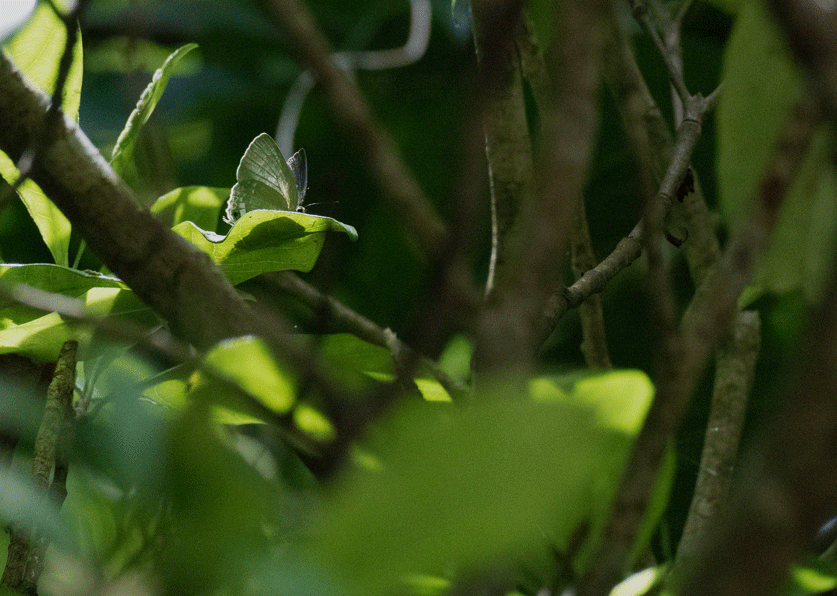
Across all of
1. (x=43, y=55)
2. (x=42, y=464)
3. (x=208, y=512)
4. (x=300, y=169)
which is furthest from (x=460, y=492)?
(x=300, y=169)

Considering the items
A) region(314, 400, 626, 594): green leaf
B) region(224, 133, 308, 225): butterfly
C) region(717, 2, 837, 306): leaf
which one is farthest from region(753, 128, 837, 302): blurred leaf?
region(224, 133, 308, 225): butterfly

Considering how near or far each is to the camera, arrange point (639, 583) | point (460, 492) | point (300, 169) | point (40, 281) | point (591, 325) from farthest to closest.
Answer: point (300, 169) → point (591, 325) → point (40, 281) → point (639, 583) → point (460, 492)

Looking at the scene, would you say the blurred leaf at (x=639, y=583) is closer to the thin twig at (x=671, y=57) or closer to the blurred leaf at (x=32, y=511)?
the blurred leaf at (x=32, y=511)

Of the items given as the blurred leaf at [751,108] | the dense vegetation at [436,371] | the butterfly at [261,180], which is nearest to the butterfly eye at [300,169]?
the butterfly at [261,180]

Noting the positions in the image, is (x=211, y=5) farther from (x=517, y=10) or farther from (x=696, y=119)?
(x=517, y=10)

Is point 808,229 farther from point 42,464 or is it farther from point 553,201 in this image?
point 42,464

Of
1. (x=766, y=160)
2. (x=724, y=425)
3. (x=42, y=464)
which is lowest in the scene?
(x=724, y=425)
